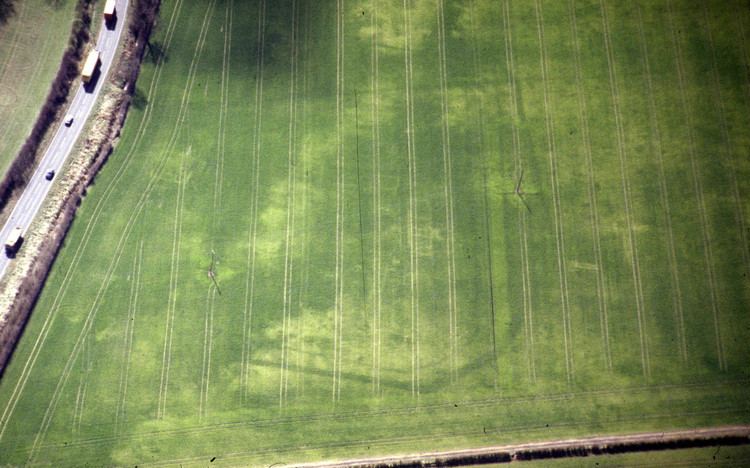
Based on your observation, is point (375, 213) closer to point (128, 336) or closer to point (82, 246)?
point (128, 336)

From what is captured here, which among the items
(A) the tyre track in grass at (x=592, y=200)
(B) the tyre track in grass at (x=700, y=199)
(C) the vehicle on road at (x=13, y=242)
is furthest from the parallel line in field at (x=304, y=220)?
(B) the tyre track in grass at (x=700, y=199)

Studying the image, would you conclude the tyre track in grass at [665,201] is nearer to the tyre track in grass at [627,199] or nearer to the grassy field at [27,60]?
the tyre track in grass at [627,199]

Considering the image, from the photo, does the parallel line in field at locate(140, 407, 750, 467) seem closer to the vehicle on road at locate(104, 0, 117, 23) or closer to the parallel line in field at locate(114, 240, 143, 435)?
the parallel line in field at locate(114, 240, 143, 435)

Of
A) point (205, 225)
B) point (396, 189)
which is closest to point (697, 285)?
point (396, 189)

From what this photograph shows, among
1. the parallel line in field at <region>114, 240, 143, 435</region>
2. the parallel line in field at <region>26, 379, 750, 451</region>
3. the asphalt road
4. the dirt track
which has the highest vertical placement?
the asphalt road

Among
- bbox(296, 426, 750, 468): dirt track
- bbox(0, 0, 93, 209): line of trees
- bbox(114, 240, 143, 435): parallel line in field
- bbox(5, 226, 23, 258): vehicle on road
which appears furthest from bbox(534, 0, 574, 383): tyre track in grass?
bbox(5, 226, 23, 258): vehicle on road
